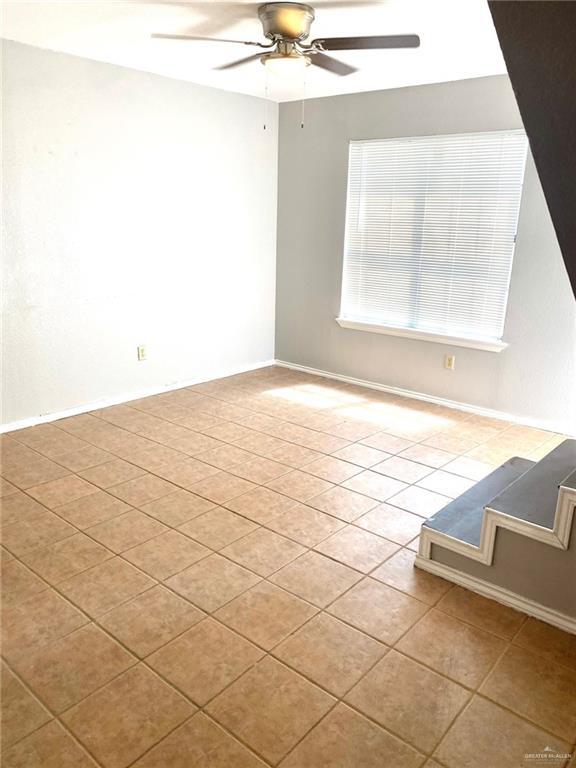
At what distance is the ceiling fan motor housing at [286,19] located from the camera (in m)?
2.53

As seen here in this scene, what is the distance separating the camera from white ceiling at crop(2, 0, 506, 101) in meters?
2.60

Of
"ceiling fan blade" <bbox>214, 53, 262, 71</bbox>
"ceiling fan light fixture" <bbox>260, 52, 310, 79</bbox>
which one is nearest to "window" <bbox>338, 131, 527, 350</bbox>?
"ceiling fan blade" <bbox>214, 53, 262, 71</bbox>

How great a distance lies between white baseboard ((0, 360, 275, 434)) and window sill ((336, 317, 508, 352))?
1.06 meters

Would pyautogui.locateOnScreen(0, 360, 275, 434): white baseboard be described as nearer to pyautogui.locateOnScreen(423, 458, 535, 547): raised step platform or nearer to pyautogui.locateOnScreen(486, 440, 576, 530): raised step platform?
pyautogui.locateOnScreen(423, 458, 535, 547): raised step platform

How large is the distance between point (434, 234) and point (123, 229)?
2243mm

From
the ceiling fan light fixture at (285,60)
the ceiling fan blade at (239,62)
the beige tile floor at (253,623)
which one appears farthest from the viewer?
the ceiling fan blade at (239,62)

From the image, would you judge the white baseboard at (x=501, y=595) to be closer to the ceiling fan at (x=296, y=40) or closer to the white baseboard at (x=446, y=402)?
the white baseboard at (x=446, y=402)

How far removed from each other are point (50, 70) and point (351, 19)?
1847mm

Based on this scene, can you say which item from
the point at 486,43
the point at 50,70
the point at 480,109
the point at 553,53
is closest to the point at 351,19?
the point at 486,43

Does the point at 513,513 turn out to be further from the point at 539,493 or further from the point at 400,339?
the point at 400,339

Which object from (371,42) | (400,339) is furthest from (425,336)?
(371,42)

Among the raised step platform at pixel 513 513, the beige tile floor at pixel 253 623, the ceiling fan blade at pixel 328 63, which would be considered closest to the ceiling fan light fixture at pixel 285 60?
the ceiling fan blade at pixel 328 63

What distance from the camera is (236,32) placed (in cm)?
299

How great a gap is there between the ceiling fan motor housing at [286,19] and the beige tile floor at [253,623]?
220cm
